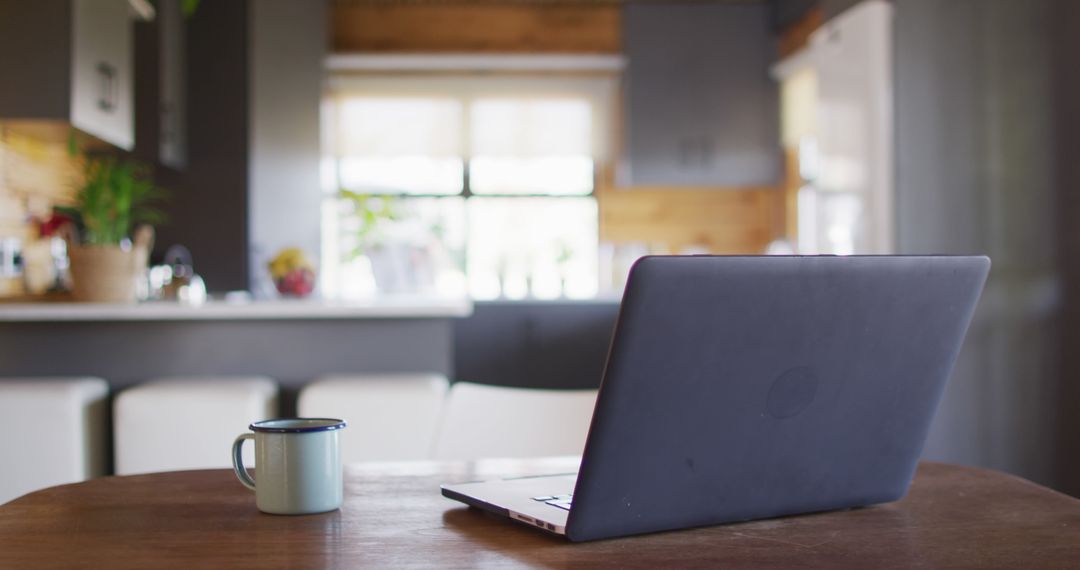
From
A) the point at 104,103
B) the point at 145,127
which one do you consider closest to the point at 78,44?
the point at 104,103

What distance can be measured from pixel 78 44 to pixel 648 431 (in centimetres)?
287

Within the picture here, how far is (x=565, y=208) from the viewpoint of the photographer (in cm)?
625

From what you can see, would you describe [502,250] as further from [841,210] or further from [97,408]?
[97,408]

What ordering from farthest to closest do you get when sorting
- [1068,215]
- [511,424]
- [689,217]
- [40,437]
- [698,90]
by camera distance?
1. [689,217]
2. [698,90]
3. [1068,215]
4. [40,437]
5. [511,424]

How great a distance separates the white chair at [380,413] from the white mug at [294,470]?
5.71ft

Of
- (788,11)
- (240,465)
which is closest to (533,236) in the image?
Result: (788,11)

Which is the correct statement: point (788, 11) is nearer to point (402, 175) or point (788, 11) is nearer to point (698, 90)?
point (698, 90)

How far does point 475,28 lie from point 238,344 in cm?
364

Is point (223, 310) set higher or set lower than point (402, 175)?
lower

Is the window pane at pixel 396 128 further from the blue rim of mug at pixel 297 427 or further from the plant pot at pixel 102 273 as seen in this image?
the blue rim of mug at pixel 297 427

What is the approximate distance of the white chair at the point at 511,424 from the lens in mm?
1561

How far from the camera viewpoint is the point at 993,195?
10.5 feet

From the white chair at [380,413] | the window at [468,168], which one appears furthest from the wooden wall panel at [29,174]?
the window at [468,168]

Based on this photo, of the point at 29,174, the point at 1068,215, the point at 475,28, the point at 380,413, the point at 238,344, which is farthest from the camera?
the point at 475,28
